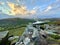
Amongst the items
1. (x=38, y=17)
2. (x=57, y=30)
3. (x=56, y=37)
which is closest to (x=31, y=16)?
(x=38, y=17)

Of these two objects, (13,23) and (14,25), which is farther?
(13,23)

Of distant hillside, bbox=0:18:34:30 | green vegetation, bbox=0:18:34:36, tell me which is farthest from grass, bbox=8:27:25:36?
distant hillside, bbox=0:18:34:30

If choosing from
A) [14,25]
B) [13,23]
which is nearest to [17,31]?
[14,25]

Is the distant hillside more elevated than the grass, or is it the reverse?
the distant hillside

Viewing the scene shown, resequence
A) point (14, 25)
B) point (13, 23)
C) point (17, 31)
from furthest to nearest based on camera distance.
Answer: point (13, 23) → point (14, 25) → point (17, 31)

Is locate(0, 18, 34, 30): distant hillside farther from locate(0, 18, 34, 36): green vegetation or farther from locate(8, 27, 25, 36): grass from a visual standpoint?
locate(8, 27, 25, 36): grass

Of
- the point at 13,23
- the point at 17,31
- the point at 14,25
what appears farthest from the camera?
the point at 13,23

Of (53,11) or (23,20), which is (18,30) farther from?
(53,11)

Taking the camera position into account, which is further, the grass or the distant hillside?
the distant hillside

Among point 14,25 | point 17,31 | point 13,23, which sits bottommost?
point 17,31

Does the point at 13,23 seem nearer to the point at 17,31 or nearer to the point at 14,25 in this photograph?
the point at 14,25

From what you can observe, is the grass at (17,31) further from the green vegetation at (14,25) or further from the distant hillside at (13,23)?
the distant hillside at (13,23)
